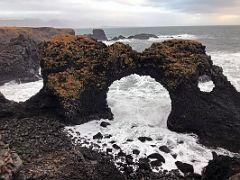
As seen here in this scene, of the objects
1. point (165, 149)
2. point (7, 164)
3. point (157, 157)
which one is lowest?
point (157, 157)

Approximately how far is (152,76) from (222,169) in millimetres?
11981

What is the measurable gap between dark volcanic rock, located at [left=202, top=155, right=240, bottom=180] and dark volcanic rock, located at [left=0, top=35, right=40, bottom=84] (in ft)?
107

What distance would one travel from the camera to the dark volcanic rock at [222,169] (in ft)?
63.5

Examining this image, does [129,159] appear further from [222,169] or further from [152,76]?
[152,76]

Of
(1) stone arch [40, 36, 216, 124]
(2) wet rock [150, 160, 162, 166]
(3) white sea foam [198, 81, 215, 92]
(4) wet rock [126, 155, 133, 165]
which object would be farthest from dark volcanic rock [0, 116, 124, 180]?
(3) white sea foam [198, 81, 215, 92]

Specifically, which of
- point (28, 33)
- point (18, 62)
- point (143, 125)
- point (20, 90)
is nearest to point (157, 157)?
point (143, 125)

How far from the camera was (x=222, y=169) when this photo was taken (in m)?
19.8

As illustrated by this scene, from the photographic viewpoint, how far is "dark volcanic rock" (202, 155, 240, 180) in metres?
19.3

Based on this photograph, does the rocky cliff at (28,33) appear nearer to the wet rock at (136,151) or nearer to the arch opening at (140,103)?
the arch opening at (140,103)

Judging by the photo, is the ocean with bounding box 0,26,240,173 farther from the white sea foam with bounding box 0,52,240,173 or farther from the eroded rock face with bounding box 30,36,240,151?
the eroded rock face with bounding box 30,36,240,151

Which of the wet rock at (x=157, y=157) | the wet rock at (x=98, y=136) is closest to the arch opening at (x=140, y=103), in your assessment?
the wet rock at (x=98, y=136)

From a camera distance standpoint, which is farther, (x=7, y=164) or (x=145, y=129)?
(x=145, y=129)

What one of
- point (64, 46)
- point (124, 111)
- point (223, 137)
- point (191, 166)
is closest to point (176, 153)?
point (191, 166)

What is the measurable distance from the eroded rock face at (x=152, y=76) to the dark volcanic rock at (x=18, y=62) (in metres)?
17.4
